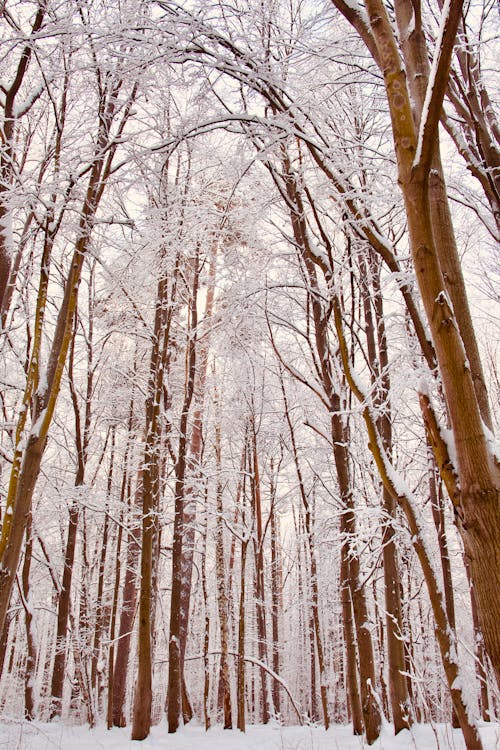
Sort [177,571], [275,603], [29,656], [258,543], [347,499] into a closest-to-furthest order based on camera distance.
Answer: [347,499] → [177,571] → [29,656] → [258,543] → [275,603]

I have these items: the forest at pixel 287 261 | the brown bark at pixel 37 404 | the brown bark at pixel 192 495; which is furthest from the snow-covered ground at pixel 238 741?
the brown bark at pixel 37 404

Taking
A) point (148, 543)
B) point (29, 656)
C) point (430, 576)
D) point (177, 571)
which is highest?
point (148, 543)

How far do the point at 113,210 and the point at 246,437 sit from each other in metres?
6.44

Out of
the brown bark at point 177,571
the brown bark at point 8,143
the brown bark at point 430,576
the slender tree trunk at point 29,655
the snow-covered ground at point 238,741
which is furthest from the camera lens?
the slender tree trunk at point 29,655

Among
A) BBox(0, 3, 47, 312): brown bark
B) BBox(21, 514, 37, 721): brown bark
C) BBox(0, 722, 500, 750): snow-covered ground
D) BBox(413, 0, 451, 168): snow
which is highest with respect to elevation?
BBox(0, 3, 47, 312): brown bark

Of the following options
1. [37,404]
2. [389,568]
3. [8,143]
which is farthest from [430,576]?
[8,143]

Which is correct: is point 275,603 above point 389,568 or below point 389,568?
above

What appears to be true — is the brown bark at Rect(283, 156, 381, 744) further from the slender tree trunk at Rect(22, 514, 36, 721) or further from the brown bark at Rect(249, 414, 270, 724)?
the slender tree trunk at Rect(22, 514, 36, 721)

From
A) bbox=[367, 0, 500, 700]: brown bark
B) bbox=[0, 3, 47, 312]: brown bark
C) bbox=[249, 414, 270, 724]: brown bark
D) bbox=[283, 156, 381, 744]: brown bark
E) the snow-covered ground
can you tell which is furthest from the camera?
bbox=[249, 414, 270, 724]: brown bark

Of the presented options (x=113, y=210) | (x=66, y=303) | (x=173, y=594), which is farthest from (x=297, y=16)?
(x=173, y=594)

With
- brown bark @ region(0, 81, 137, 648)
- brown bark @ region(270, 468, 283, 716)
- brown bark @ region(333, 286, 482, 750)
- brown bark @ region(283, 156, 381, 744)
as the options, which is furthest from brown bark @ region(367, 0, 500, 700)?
brown bark @ region(270, 468, 283, 716)

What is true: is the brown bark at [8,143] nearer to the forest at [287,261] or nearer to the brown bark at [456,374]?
the forest at [287,261]

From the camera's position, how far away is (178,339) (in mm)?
11062

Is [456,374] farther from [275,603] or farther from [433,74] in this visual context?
[275,603]
